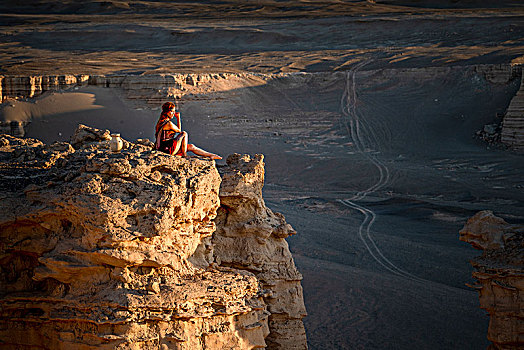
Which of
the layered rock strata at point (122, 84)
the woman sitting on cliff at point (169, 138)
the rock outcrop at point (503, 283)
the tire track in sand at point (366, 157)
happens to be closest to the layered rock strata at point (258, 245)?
the woman sitting on cliff at point (169, 138)

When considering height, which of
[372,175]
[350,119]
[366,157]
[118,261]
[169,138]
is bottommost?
[372,175]

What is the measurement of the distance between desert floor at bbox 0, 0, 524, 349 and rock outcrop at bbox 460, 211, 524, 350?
2.90 m

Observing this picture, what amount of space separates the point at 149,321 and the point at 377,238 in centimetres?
1213

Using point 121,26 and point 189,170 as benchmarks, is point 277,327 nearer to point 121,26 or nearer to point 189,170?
point 189,170

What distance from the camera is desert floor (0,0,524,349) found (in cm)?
1163

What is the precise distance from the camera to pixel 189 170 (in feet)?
14.2

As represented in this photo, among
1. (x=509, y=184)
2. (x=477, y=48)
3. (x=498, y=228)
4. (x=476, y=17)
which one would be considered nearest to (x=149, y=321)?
(x=498, y=228)

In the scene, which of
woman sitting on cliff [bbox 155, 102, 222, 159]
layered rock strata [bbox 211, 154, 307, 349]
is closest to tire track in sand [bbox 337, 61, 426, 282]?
layered rock strata [bbox 211, 154, 307, 349]

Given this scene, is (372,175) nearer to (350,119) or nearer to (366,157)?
(366,157)

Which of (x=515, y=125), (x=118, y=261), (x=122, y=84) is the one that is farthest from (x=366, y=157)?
(x=118, y=261)

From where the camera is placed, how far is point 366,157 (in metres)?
24.6

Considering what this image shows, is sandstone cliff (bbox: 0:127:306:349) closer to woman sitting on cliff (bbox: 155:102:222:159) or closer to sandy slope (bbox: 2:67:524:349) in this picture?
woman sitting on cliff (bbox: 155:102:222:159)

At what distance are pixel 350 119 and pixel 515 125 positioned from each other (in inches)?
296

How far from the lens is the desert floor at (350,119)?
38.2ft
